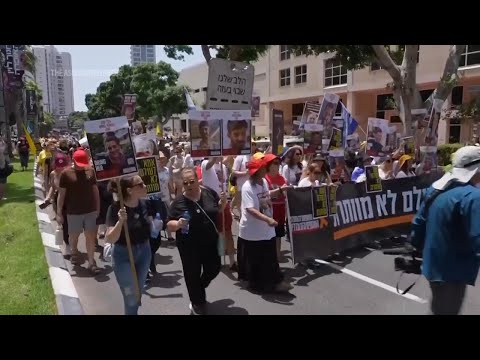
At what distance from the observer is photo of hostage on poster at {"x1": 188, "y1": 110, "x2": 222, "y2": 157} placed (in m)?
5.25

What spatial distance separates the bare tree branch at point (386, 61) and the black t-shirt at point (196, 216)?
9243 mm

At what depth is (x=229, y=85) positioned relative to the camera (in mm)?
5855

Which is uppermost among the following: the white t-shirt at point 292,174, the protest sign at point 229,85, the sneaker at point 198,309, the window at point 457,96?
the window at point 457,96

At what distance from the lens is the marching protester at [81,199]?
19.8 ft

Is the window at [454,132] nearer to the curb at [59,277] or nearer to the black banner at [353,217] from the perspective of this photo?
the black banner at [353,217]

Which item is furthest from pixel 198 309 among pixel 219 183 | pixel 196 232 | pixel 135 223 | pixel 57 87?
pixel 57 87

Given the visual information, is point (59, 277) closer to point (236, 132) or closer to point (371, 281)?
point (236, 132)

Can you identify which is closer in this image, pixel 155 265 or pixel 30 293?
pixel 30 293

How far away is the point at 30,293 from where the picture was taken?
16.8 feet

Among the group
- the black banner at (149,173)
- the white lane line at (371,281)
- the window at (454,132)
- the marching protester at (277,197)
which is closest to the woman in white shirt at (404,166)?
the white lane line at (371,281)
